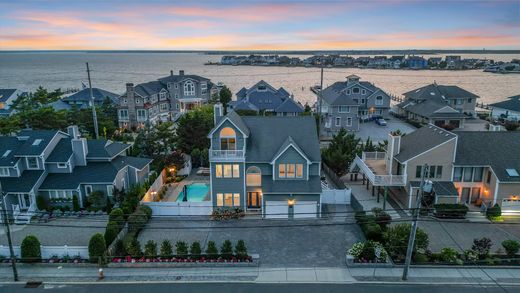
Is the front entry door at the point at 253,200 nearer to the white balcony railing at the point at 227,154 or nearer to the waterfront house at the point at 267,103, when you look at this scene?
the white balcony railing at the point at 227,154

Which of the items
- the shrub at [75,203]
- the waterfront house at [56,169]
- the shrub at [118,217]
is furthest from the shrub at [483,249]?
the shrub at [75,203]

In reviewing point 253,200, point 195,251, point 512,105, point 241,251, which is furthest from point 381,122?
point 195,251

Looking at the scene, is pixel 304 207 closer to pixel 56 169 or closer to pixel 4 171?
pixel 56 169

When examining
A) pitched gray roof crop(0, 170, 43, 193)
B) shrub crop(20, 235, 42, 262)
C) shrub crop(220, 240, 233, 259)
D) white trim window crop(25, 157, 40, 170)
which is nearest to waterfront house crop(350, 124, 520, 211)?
shrub crop(220, 240, 233, 259)

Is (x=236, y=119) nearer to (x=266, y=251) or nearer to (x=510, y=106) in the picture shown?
(x=266, y=251)

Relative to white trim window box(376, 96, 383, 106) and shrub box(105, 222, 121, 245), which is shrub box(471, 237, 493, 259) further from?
white trim window box(376, 96, 383, 106)

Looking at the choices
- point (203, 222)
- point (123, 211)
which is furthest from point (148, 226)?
point (203, 222)
